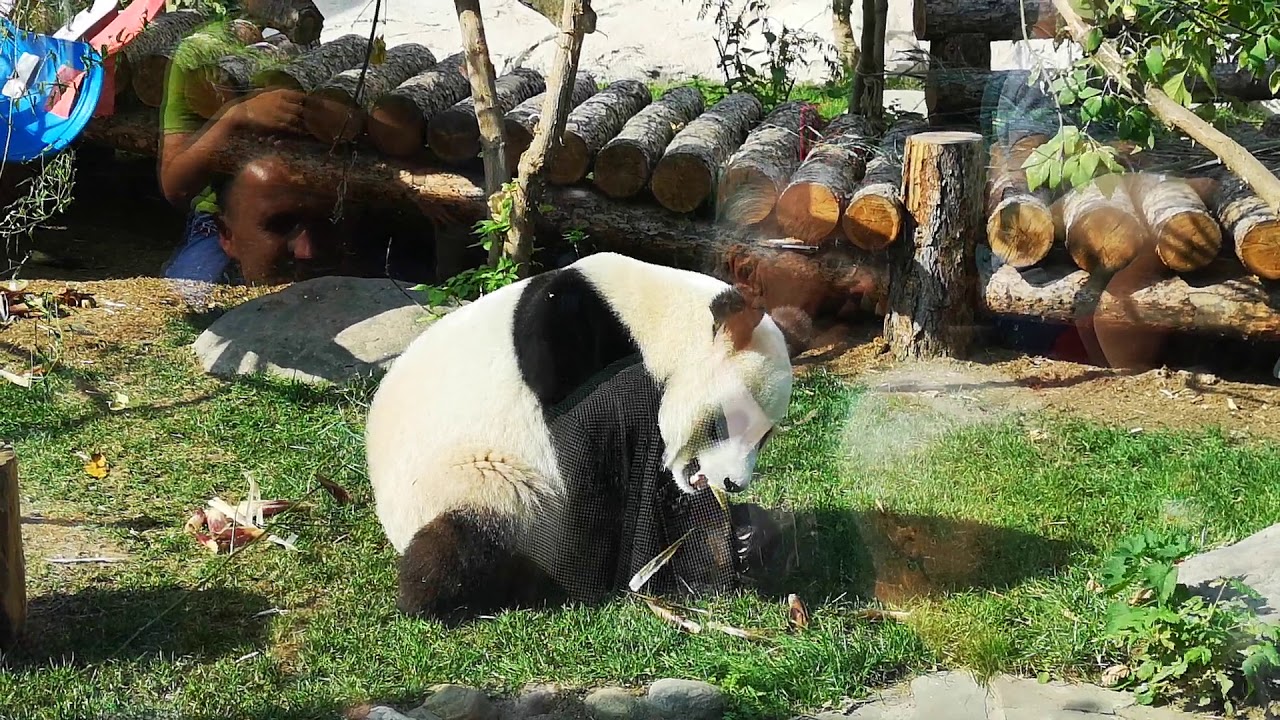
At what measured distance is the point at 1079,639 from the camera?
3646mm

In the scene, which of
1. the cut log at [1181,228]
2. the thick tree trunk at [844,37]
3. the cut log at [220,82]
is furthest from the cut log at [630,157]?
the thick tree trunk at [844,37]

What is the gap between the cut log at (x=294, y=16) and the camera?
19.3ft

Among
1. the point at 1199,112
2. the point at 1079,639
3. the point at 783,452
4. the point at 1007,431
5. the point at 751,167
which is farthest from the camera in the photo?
the point at 751,167

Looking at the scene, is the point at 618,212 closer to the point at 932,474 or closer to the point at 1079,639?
the point at 932,474

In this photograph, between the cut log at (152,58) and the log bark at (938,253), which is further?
the cut log at (152,58)

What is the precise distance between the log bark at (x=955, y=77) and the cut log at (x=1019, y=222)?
1.58m

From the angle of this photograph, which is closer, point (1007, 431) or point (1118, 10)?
point (1118, 10)

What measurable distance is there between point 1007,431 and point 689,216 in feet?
7.12

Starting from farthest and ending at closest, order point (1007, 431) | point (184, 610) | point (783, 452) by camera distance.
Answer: point (1007, 431), point (783, 452), point (184, 610)

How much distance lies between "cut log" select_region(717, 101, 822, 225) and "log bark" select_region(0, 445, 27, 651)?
3.85 meters

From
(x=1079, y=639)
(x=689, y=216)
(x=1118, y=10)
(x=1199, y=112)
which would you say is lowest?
(x=1079, y=639)

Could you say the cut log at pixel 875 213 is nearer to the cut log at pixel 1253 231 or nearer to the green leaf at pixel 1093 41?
the cut log at pixel 1253 231

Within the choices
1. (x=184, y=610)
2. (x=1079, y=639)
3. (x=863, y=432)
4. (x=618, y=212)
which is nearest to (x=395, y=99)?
(x=618, y=212)

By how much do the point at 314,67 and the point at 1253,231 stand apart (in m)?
5.10
